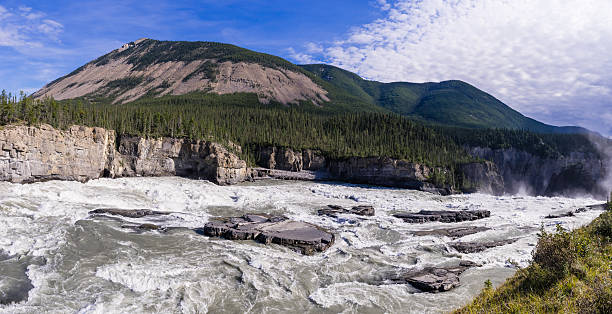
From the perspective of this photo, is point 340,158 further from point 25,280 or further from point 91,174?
point 25,280

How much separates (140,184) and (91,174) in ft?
23.6

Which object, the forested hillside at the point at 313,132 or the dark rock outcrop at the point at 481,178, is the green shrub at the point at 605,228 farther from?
the dark rock outcrop at the point at 481,178

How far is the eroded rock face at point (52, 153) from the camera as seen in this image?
39062 millimetres

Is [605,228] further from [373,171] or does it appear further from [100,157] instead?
[373,171]

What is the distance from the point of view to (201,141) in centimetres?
6875

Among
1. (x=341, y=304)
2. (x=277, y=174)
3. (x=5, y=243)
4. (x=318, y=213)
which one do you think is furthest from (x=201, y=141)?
(x=341, y=304)

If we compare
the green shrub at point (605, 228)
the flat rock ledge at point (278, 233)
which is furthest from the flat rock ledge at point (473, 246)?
the green shrub at point (605, 228)

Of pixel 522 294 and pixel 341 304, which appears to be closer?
pixel 522 294

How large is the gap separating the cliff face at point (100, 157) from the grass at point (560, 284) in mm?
48468

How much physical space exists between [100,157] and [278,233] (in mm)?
38968

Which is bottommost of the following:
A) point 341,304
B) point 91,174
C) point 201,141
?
point 341,304

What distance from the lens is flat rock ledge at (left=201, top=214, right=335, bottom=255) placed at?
2792 centimetres

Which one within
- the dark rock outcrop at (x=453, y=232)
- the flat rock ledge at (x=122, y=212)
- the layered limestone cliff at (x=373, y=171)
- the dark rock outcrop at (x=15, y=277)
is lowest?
the dark rock outcrop at (x=453, y=232)

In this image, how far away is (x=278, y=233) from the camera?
99.1 ft
